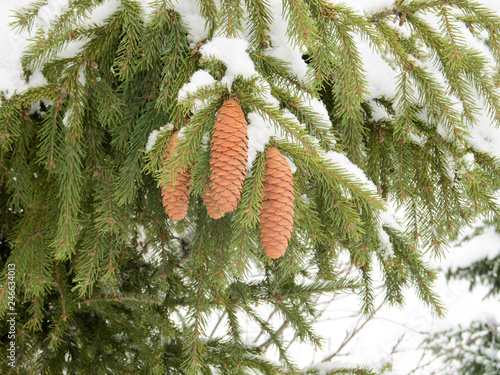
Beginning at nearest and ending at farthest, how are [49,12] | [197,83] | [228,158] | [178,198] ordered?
[228,158], [197,83], [178,198], [49,12]

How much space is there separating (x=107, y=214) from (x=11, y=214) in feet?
2.10

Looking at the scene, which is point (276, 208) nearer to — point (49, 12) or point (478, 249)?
point (49, 12)

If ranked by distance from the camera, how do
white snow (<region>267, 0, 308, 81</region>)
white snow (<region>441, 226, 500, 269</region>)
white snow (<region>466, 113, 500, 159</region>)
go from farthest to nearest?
white snow (<region>441, 226, 500, 269</region>)
white snow (<region>466, 113, 500, 159</region>)
white snow (<region>267, 0, 308, 81</region>)

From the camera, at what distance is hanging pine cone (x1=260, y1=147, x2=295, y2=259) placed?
3.00ft

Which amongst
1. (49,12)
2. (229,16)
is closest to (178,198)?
(229,16)

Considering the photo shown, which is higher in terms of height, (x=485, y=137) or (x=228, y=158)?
(x=485, y=137)

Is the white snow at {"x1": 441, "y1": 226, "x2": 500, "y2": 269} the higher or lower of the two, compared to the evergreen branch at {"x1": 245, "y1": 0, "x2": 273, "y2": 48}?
higher

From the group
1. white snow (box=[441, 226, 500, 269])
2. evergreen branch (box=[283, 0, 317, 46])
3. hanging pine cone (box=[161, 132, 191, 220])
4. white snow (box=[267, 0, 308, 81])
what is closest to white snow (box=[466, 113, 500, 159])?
white snow (box=[267, 0, 308, 81])

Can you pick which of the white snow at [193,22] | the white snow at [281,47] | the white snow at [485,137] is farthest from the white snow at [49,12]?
the white snow at [485,137]

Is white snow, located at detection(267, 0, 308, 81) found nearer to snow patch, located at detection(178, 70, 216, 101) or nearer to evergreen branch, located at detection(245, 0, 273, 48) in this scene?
evergreen branch, located at detection(245, 0, 273, 48)

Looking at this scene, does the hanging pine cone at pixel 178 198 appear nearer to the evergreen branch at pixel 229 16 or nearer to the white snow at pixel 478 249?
the evergreen branch at pixel 229 16

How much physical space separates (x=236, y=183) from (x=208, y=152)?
18 cm

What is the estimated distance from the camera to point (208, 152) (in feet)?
3.24

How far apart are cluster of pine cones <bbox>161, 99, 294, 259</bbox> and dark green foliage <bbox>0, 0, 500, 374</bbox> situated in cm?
3
